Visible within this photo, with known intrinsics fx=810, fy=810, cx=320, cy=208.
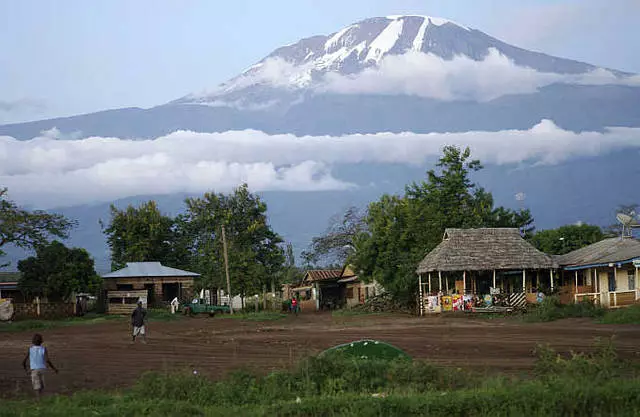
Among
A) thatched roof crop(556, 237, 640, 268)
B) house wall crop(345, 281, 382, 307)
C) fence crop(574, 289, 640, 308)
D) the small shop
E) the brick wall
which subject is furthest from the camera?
house wall crop(345, 281, 382, 307)

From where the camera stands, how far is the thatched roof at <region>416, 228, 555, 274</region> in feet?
136

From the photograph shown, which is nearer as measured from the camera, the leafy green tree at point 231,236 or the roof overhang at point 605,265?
the roof overhang at point 605,265

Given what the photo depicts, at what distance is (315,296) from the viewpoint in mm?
68188

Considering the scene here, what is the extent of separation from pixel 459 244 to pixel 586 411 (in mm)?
32261

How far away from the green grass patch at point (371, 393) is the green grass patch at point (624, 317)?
1492cm

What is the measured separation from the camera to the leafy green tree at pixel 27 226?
4634cm

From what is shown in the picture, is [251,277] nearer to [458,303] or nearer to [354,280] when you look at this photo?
[354,280]

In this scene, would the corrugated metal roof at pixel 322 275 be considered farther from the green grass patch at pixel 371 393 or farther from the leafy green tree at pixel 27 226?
the green grass patch at pixel 371 393

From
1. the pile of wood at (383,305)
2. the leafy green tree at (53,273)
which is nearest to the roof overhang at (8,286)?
the leafy green tree at (53,273)

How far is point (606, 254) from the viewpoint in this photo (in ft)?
134

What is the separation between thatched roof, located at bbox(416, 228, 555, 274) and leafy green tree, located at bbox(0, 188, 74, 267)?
22.1 metres

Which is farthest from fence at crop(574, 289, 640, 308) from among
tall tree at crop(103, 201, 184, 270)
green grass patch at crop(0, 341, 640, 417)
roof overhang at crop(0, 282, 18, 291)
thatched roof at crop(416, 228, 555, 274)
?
tall tree at crop(103, 201, 184, 270)

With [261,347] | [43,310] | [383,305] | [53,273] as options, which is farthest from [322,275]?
[261,347]

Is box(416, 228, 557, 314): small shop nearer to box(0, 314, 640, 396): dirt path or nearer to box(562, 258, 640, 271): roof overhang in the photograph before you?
box(562, 258, 640, 271): roof overhang
